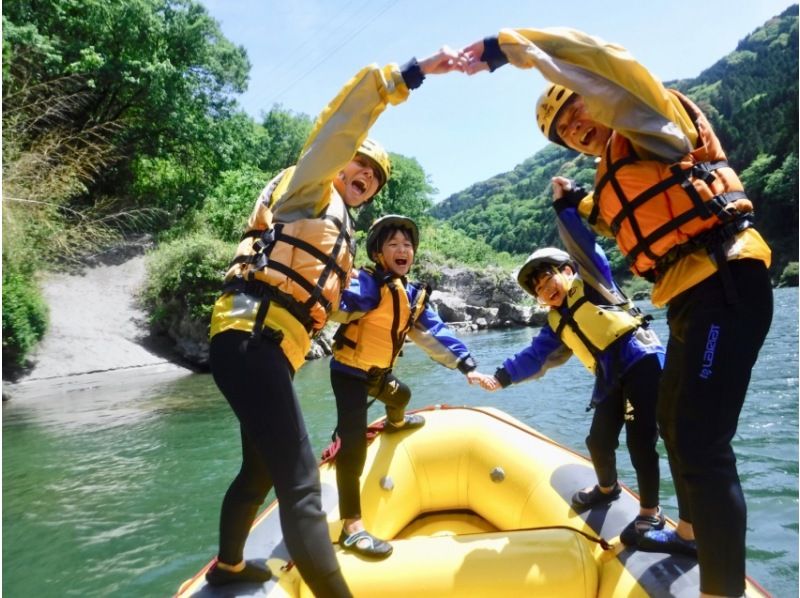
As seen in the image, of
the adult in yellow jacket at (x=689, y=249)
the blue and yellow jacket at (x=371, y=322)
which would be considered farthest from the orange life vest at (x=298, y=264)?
the blue and yellow jacket at (x=371, y=322)

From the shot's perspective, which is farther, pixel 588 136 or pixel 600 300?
pixel 600 300

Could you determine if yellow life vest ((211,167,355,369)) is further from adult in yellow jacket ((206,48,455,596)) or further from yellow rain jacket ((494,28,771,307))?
yellow rain jacket ((494,28,771,307))

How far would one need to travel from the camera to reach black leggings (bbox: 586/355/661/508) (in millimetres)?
2619

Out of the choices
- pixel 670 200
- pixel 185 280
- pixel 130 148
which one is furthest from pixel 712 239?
pixel 130 148

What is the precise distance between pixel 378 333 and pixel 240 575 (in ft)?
4.76

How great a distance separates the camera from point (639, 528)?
238cm

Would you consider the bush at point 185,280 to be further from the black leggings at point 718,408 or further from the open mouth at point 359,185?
the black leggings at point 718,408

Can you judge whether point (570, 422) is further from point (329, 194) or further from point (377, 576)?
point (329, 194)

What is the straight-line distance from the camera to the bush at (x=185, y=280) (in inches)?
657

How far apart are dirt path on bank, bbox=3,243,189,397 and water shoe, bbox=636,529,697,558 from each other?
13534mm

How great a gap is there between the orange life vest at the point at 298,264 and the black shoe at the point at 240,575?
102 cm

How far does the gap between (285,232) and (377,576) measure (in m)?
1.54

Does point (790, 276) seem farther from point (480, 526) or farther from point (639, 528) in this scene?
point (639, 528)

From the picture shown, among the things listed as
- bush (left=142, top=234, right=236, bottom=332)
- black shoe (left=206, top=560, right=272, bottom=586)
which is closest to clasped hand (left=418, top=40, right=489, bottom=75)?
black shoe (left=206, top=560, right=272, bottom=586)
